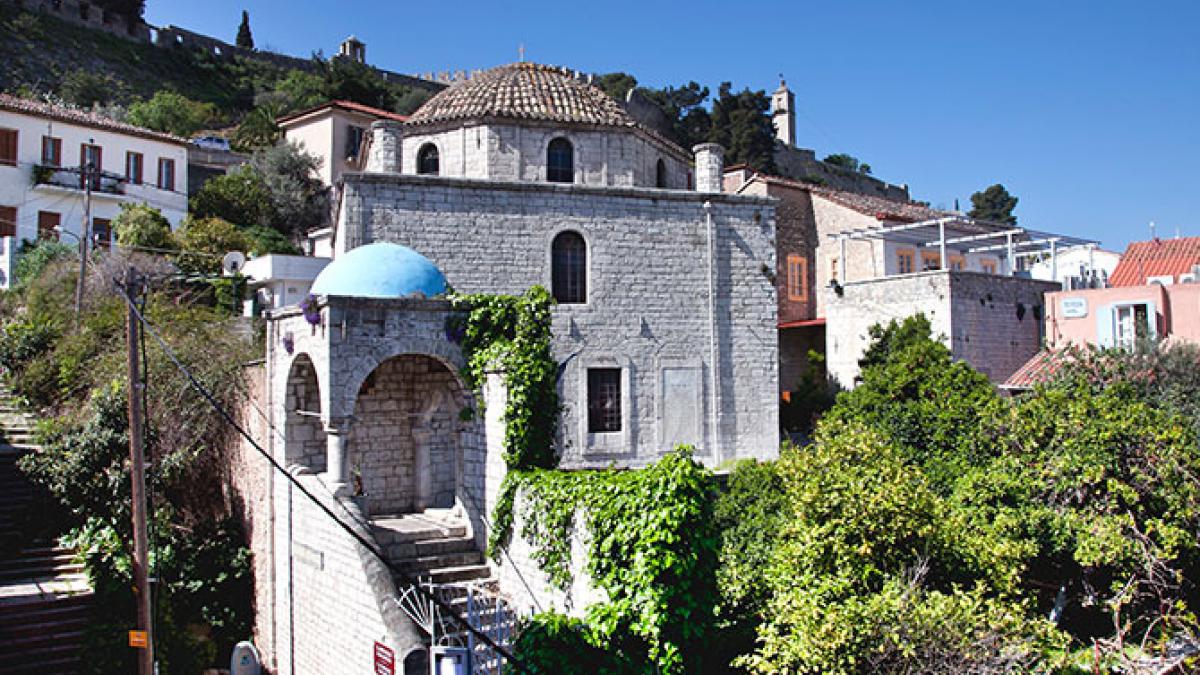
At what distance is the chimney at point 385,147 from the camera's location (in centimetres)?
1827

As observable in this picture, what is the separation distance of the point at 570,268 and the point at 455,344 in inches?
232

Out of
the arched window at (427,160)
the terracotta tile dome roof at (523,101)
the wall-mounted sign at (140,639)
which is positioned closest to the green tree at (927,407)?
the terracotta tile dome roof at (523,101)

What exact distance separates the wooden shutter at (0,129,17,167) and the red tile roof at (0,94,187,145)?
0.75m

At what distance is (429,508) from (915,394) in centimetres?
1049

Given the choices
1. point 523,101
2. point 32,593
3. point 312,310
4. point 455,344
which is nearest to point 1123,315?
point 523,101

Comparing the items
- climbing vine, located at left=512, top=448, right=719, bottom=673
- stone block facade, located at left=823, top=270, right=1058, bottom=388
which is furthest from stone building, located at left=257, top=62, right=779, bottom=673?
stone block facade, located at left=823, top=270, right=1058, bottom=388

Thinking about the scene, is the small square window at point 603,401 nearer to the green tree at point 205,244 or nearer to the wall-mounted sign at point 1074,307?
the wall-mounted sign at point 1074,307

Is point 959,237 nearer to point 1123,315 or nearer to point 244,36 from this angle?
point 1123,315

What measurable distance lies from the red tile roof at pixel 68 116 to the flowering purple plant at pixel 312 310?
73.3 feet

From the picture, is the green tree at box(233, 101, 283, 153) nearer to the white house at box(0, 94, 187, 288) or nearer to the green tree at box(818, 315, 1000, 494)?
the white house at box(0, 94, 187, 288)

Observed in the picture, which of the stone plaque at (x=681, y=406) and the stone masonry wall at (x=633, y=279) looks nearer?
the stone masonry wall at (x=633, y=279)

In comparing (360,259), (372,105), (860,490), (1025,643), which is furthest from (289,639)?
(372,105)

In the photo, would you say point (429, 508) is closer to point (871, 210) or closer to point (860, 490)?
point (860, 490)

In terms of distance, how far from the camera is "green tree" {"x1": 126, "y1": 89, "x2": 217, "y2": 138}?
129ft
